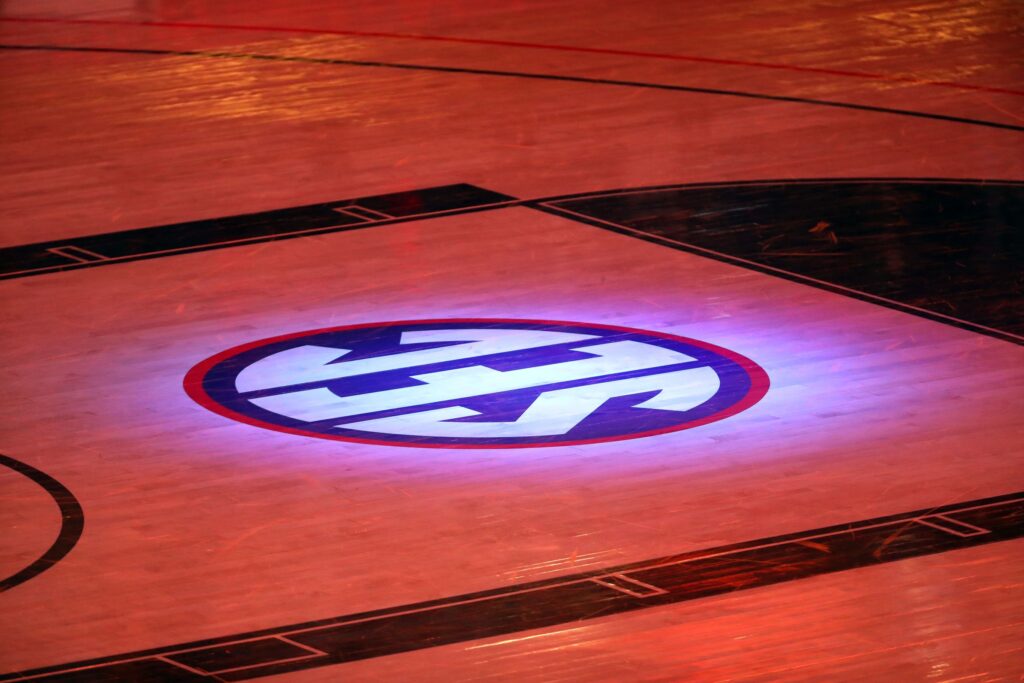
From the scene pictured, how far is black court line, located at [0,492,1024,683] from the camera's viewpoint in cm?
387

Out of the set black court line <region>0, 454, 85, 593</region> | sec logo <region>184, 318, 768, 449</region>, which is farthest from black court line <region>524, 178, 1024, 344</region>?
black court line <region>0, 454, 85, 593</region>

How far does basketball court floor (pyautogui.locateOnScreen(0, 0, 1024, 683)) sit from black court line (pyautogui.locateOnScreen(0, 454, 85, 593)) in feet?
0.05

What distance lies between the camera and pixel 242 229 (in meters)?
7.41

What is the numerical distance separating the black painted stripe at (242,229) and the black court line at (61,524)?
2034 millimetres

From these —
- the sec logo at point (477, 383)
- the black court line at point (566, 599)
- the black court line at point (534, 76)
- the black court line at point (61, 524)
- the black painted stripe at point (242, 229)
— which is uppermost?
the black court line at point (534, 76)

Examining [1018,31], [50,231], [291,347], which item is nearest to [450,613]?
[291,347]

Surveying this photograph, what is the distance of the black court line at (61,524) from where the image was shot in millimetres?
4355

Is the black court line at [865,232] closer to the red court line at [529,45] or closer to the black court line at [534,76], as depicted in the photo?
the black court line at [534,76]

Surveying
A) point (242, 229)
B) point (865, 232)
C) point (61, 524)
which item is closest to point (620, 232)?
point (865, 232)

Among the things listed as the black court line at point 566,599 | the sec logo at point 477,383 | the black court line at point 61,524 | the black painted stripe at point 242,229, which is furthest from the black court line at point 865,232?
the black court line at point 61,524

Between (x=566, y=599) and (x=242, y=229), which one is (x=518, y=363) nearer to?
(x=566, y=599)

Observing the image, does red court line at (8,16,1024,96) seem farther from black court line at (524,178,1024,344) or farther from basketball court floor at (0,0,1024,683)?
black court line at (524,178,1024,344)

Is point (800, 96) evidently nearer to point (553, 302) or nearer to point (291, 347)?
point (553, 302)

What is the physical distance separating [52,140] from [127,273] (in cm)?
233
